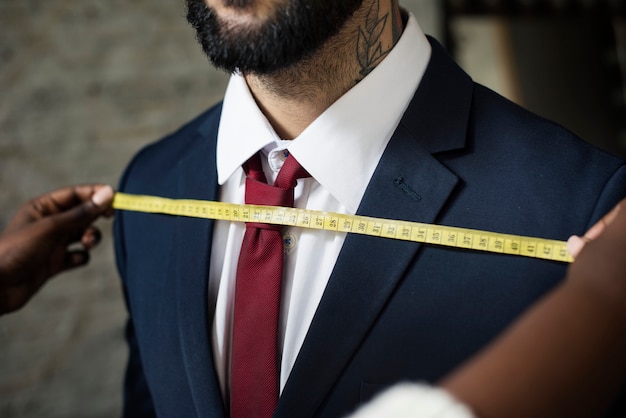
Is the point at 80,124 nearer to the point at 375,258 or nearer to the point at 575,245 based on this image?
the point at 375,258

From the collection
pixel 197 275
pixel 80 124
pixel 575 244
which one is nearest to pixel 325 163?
pixel 197 275

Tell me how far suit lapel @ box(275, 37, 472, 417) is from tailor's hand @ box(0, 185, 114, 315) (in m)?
1.09

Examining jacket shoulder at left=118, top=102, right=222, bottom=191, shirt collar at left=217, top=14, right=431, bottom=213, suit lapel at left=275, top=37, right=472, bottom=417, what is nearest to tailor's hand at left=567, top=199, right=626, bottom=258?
suit lapel at left=275, top=37, right=472, bottom=417

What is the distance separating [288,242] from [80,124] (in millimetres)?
2042

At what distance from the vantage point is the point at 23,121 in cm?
321

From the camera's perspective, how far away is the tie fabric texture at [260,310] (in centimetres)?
160

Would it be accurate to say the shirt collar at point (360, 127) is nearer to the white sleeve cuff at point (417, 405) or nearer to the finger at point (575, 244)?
the finger at point (575, 244)

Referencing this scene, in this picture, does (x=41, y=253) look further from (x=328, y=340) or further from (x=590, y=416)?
(x=590, y=416)

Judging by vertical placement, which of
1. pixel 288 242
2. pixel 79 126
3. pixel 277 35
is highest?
pixel 277 35

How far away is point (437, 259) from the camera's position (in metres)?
1.54

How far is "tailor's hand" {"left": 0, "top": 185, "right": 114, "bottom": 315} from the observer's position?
2.04 metres

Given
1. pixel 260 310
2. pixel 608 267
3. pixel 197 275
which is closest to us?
pixel 608 267

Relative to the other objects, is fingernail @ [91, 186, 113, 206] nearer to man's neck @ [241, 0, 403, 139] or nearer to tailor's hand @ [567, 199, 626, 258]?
man's neck @ [241, 0, 403, 139]

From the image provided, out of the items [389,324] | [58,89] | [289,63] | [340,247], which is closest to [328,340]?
[389,324]
